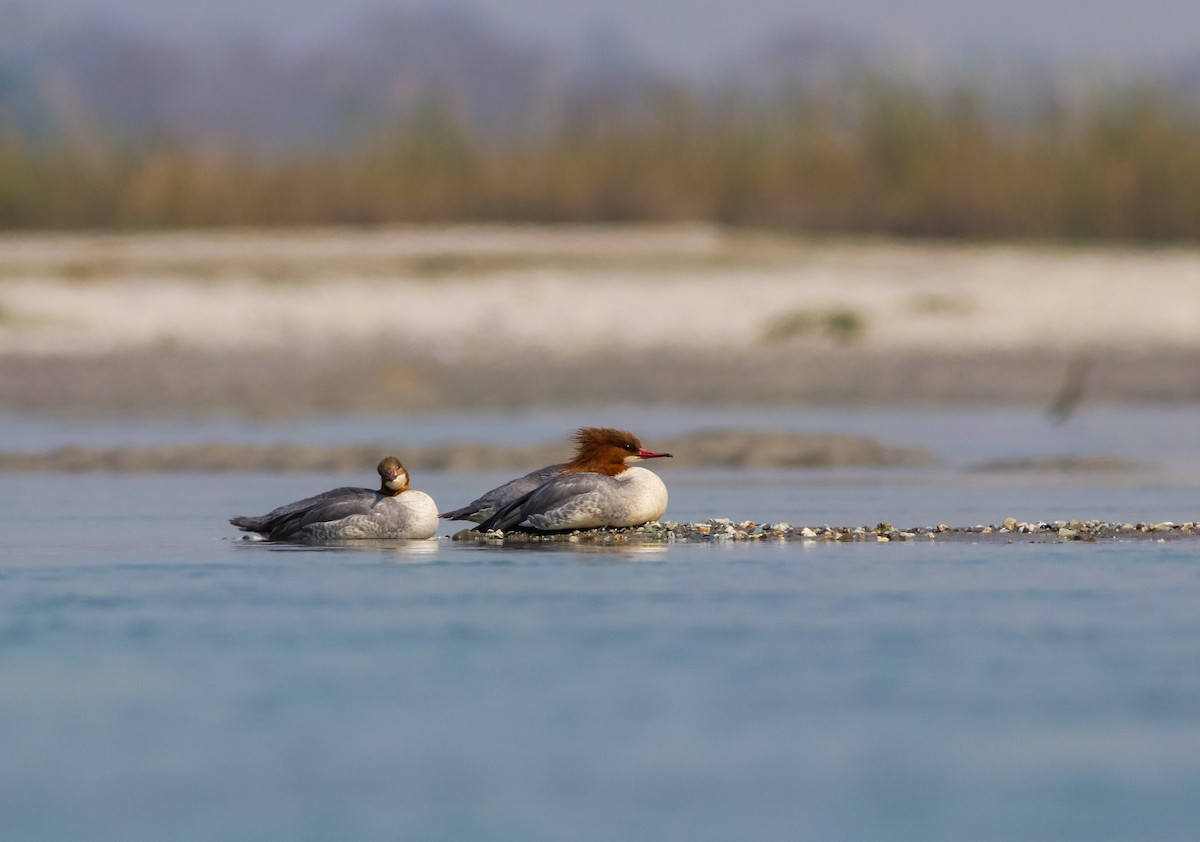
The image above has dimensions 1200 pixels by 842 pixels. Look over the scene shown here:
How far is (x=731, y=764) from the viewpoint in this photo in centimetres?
621

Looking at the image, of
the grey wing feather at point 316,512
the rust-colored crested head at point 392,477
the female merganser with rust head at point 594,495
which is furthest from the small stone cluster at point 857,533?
the grey wing feather at point 316,512

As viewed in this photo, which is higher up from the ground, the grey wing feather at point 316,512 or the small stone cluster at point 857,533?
the grey wing feather at point 316,512

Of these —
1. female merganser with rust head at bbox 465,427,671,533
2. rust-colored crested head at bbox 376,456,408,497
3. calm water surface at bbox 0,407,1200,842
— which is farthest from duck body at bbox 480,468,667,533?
rust-colored crested head at bbox 376,456,408,497

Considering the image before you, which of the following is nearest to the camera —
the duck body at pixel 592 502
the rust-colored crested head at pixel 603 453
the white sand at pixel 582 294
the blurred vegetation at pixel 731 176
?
the duck body at pixel 592 502

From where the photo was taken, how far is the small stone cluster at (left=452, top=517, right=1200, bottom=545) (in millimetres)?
10961

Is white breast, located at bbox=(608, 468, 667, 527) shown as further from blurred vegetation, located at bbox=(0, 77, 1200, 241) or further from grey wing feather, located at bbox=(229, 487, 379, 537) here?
blurred vegetation, located at bbox=(0, 77, 1200, 241)

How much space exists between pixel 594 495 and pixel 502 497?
549mm

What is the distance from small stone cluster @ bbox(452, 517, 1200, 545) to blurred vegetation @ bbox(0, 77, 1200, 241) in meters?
15.5

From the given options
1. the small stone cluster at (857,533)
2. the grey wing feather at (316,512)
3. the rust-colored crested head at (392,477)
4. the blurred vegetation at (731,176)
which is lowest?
the small stone cluster at (857,533)

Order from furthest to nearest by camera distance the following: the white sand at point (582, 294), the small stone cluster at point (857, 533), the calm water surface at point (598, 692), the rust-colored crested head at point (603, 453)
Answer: the white sand at point (582, 294) < the rust-colored crested head at point (603, 453) < the small stone cluster at point (857, 533) < the calm water surface at point (598, 692)

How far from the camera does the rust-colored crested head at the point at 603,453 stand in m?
11.3

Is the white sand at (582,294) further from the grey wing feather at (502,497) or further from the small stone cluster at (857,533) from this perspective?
the small stone cluster at (857,533)

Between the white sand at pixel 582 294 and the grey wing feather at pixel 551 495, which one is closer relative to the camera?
the grey wing feather at pixel 551 495

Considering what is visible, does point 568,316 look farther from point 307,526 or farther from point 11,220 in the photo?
point 307,526
